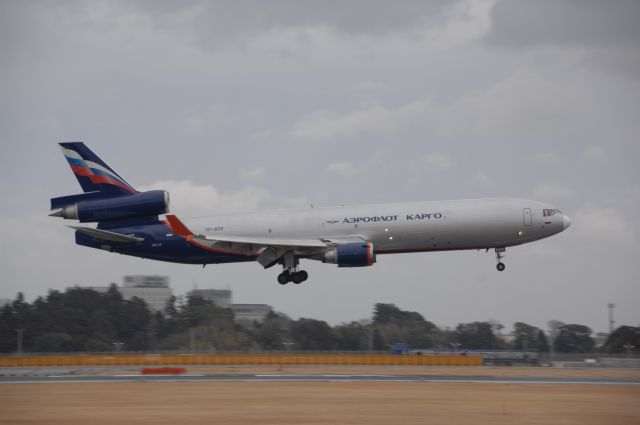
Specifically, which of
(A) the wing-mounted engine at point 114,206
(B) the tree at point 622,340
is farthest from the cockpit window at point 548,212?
(B) the tree at point 622,340

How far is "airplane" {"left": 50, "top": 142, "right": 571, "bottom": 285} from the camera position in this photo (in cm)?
6050

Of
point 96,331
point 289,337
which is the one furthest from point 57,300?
point 289,337

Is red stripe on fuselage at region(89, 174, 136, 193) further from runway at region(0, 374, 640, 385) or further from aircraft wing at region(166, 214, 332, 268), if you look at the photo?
runway at region(0, 374, 640, 385)

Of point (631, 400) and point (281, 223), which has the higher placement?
point (281, 223)

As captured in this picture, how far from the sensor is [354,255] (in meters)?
59.5

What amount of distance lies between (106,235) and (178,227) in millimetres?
5914

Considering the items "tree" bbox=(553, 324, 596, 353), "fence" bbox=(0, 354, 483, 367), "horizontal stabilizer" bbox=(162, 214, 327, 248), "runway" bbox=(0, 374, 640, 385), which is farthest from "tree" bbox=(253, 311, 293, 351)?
"runway" bbox=(0, 374, 640, 385)

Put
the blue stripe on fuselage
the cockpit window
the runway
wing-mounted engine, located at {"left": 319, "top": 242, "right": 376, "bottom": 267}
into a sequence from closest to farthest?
the runway < wing-mounted engine, located at {"left": 319, "top": 242, "right": 376, "bottom": 267} < the cockpit window < the blue stripe on fuselage

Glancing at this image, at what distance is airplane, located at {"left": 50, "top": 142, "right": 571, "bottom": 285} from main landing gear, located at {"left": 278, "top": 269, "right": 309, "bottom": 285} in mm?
69

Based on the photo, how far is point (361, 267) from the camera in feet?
198

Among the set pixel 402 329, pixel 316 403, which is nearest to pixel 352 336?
pixel 402 329

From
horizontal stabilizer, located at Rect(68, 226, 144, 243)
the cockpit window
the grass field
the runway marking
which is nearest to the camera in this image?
the grass field

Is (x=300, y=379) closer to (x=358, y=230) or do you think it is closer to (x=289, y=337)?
(x=358, y=230)

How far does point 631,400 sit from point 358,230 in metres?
22.9
